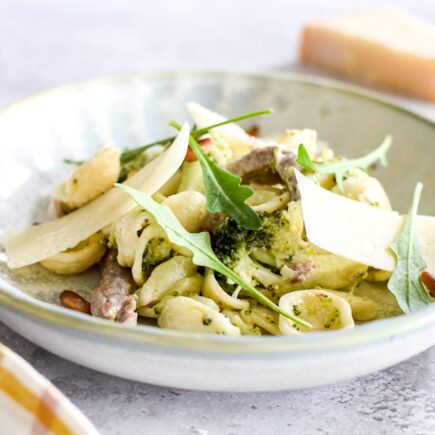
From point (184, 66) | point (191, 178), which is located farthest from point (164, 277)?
point (184, 66)

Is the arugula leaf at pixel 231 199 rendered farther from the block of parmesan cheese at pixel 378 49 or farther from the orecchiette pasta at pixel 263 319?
the block of parmesan cheese at pixel 378 49

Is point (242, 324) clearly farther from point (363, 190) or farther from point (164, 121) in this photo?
point (164, 121)

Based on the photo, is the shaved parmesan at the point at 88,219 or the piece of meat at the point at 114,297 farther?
the shaved parmesan at the point at 88,219

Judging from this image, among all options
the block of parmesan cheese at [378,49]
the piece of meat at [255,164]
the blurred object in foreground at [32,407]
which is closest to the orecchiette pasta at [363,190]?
the piece of meat at [255,164]

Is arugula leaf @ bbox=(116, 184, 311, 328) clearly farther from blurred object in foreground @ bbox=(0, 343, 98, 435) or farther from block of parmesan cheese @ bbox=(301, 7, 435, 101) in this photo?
block of parmesan cheese @ bbox=(301, 7, 435, 101)

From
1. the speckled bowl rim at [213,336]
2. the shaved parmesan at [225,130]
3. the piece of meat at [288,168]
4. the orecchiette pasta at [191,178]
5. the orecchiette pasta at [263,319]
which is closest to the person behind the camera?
the speckled bowl rim at [213,336]
